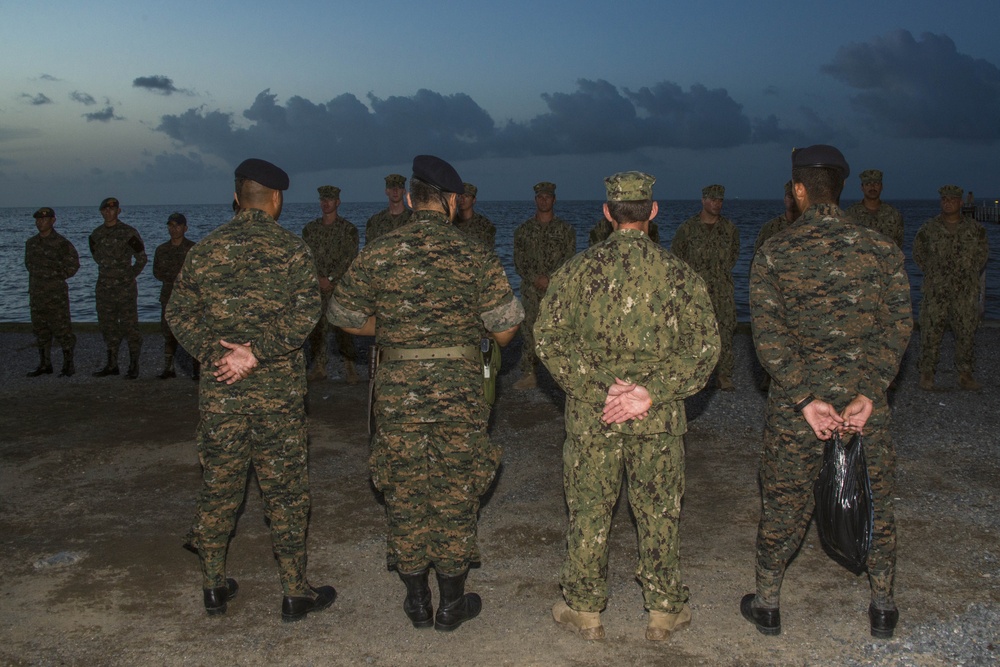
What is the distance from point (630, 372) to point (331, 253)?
21.5 ft

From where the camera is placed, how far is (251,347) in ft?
13.2

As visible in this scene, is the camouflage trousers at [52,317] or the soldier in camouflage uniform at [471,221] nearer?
the soldier in camouflage uniform at [471,221]

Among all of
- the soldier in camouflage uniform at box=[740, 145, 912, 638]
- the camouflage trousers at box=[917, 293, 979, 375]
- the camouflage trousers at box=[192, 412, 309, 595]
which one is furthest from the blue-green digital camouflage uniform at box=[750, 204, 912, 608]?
the camouflage trousers at box=[917, 293, 979, 375]

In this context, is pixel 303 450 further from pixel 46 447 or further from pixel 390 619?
pixel 46 447

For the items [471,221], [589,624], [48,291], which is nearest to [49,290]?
[48,291]

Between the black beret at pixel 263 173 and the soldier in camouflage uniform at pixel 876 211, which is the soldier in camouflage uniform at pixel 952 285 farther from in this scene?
the black beret at pixel 263 173

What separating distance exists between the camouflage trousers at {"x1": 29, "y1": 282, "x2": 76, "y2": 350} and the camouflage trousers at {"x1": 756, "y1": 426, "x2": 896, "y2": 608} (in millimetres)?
9426

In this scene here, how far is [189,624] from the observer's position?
167 inches

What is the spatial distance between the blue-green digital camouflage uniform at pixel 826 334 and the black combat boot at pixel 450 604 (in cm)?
159

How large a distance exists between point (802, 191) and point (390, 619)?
2.90 m

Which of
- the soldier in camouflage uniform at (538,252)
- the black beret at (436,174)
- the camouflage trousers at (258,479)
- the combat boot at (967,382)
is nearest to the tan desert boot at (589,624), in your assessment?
the camouflage trousers at (258,479)

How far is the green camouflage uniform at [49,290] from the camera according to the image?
10.6m

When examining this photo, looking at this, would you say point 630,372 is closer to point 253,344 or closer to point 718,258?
point 253,344

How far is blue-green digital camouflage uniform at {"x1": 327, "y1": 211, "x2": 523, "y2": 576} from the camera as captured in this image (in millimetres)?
3959
